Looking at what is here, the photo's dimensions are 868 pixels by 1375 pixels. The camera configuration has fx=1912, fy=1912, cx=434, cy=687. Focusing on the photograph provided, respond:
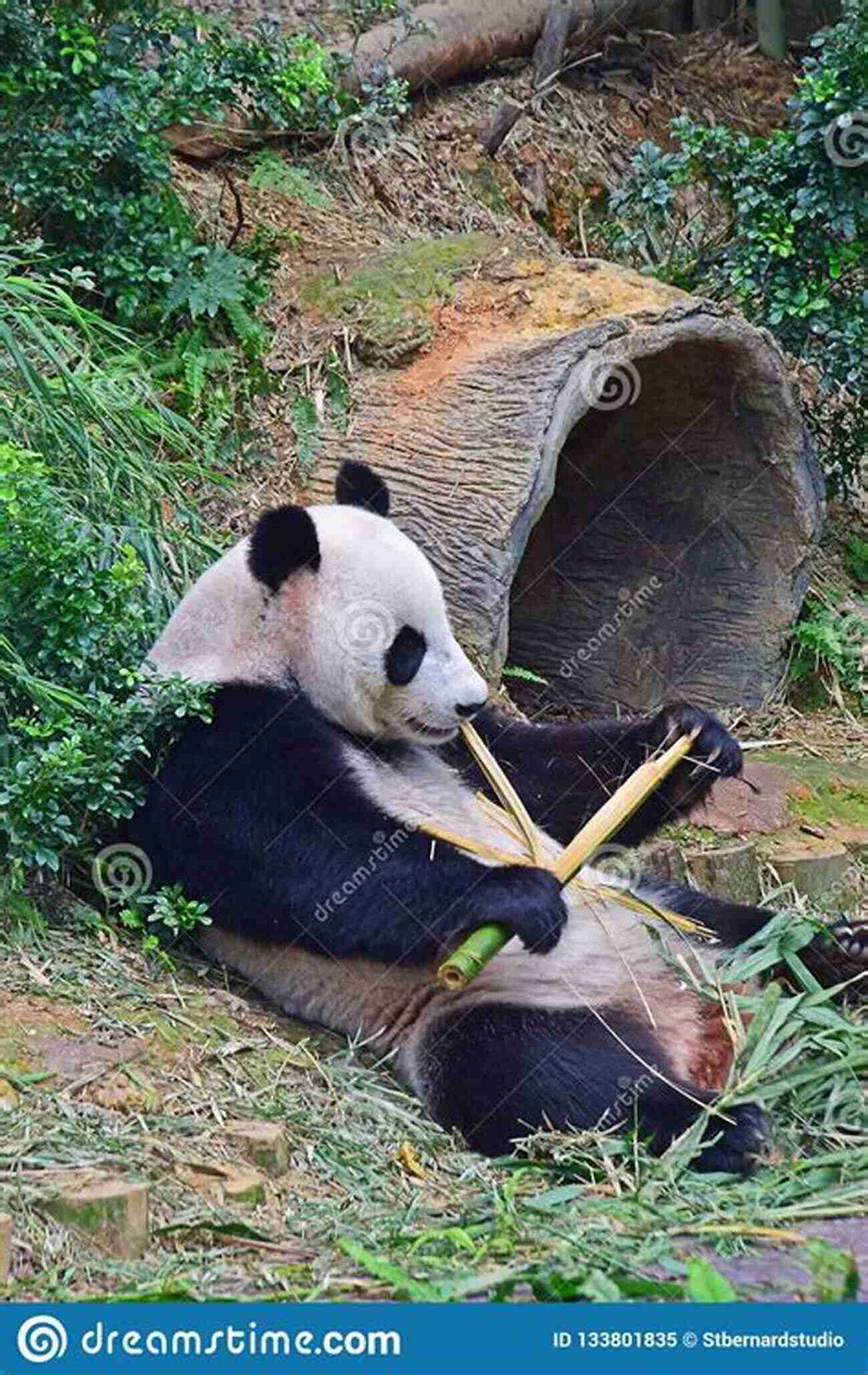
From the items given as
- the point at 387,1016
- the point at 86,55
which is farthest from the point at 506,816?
the point at 86,55

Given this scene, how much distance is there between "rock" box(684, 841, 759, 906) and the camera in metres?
7.19

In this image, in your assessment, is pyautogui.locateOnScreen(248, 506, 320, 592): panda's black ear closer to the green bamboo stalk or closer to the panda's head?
the panda's head

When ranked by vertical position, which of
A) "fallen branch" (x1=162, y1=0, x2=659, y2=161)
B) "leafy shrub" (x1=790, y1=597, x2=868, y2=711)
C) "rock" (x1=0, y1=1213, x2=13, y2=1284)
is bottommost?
"rock" (x1=0, y1=1213, x2=13, y2=1284)

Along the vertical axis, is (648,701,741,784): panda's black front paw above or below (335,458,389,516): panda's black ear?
above

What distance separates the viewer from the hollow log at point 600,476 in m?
7.09

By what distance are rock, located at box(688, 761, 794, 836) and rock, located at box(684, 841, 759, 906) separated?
0.79 feet

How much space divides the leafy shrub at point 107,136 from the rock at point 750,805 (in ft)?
9.32

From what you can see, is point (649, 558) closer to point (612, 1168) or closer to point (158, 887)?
point (158, 887)

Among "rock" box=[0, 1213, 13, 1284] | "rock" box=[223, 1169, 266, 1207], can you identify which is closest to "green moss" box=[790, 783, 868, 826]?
"rock" box=[223, 1169, 266, 1207]

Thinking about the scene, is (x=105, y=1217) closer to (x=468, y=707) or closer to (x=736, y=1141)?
(x=736, y=1141)

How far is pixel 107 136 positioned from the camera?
751cm

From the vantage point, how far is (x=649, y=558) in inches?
346

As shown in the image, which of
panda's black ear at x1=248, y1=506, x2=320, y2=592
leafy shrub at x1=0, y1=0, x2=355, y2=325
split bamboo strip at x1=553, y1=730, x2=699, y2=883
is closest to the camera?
split bamboo strip at x1=553, y1=730, x2=699, y2=883

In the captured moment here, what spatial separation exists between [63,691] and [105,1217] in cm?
192
